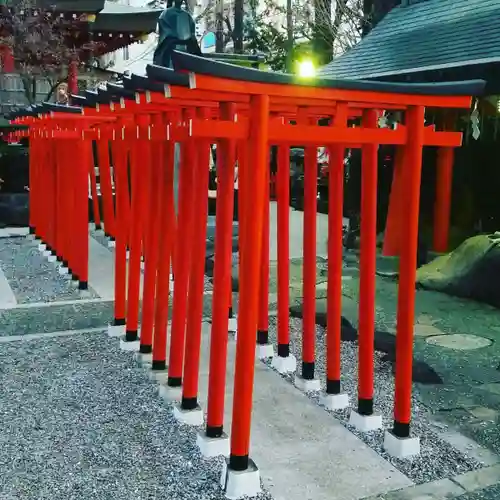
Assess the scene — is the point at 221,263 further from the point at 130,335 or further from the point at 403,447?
the point at 130,335

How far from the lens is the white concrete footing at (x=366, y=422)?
14.1 feet

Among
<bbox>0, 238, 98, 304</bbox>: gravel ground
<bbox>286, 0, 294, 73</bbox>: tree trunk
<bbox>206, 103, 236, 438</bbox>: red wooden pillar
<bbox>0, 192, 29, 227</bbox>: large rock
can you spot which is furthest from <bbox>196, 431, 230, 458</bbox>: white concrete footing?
<bbox>286, 0, 294, 73</bbox>: tree trunk

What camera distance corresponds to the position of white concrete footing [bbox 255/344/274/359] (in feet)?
18.9

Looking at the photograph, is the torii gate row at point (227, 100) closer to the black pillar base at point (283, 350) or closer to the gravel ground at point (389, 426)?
the gravel ground at point (389, 426)

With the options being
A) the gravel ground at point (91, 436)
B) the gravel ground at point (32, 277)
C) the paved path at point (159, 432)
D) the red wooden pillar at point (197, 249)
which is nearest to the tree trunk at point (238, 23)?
the gravel ground at point (32, 277)

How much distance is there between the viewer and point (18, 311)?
24.0ft

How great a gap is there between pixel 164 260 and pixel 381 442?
6.80 feet

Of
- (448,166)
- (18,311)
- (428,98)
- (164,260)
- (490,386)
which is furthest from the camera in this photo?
(448,166)

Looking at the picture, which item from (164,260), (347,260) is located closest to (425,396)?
(164,260)

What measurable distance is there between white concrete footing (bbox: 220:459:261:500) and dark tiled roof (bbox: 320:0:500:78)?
685cm

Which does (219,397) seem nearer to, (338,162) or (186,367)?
(186,367)

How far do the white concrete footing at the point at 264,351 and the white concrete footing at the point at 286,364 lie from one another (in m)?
0.27

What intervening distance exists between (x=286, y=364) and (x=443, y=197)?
242 inches

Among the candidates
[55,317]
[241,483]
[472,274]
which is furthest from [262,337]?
[472,274]
